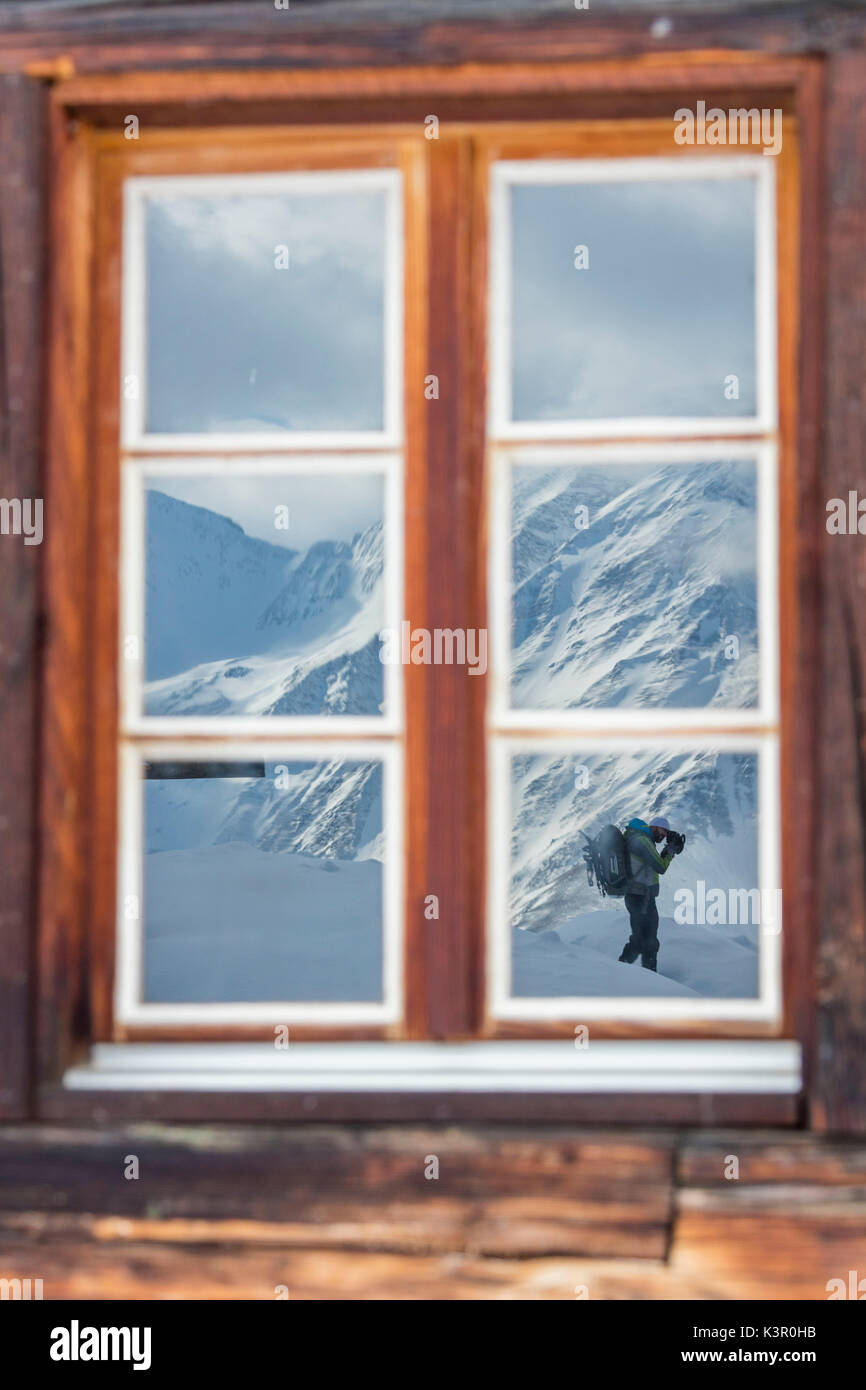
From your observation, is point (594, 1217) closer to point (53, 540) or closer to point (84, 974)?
point (84, 974)

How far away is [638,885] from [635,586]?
1.86ft

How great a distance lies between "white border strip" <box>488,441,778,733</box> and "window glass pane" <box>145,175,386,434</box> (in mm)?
296

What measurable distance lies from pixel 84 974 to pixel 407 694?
2.43 feet

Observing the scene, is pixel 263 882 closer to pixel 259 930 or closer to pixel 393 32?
pixel 259 930

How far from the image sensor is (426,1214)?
1856 mm

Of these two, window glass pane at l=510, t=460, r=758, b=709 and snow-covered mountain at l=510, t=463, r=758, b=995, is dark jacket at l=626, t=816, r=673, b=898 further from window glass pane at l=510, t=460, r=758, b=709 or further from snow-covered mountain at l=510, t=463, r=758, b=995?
window glass pane at l=510, t=460, r=758, b=709

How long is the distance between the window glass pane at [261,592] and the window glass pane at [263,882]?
0.14 metres

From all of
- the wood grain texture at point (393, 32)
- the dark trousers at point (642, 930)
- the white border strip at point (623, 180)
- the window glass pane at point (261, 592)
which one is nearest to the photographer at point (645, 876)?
the dark trousers at point (642, 930)

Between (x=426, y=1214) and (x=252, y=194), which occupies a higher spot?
(x=252, y=194)

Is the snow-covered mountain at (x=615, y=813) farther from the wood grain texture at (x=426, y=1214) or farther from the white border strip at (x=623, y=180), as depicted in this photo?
the white border strip at (x=623, y=180)

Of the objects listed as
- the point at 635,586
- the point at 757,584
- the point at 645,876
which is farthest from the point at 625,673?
the point at 645,876

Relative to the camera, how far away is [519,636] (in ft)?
6.89

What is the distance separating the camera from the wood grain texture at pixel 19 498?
191cm

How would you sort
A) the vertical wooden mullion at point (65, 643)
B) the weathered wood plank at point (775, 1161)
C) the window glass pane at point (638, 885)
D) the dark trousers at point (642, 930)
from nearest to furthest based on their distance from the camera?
1. the weathered wood plank at point (775, 1161)
2. the vertical wooden mullion at point (65, 643)
3. the window glass pane at point (638, 885)
4. the dark trousers at point (642, 930)
